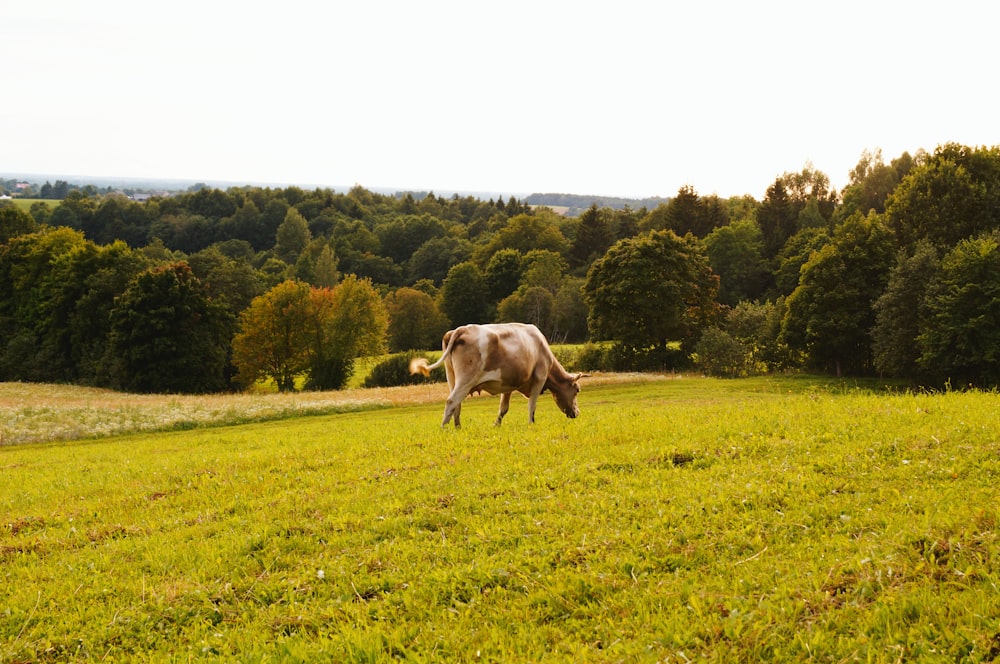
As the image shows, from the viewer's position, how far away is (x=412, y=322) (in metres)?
108

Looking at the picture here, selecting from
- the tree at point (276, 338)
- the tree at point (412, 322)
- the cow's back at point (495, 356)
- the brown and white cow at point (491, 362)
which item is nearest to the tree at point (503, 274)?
the tree at point (412, 322)

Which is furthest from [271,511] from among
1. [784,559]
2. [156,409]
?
[156,409]

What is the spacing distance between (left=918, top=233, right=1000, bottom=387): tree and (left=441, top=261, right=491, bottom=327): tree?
257 ft

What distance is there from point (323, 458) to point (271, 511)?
451cm

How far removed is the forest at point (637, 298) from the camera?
4881cm

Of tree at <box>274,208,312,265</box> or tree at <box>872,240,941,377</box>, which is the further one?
tree at <box>274,208,312,265</box>

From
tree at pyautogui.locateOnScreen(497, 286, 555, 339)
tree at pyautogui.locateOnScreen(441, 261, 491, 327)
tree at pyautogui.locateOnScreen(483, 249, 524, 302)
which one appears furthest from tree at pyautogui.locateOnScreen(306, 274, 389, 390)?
tree at pyautogui.locateOnScreen(483, 249, 524, 302)

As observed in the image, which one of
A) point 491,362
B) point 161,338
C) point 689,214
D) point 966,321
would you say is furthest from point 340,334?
point 689,214

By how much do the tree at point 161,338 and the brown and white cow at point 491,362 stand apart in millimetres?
57007

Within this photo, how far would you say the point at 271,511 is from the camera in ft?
35.3

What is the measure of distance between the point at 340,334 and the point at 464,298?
145 ft

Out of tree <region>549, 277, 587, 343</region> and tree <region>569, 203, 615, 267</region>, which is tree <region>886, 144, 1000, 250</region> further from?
tree <region>569, 203, 615, 267</region>

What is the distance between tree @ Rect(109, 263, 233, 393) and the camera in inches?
2606

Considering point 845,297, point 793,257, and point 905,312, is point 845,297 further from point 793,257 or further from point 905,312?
point 793,257
